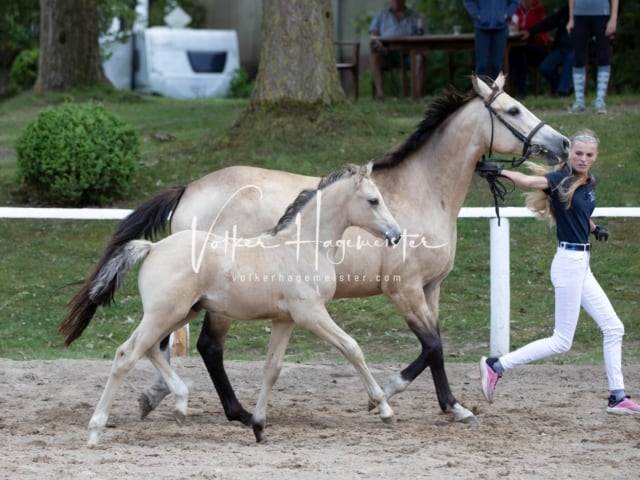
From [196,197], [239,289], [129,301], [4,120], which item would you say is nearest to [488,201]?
[129,301]

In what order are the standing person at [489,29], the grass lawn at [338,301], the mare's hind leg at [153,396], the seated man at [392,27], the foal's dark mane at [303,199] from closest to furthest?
1. the foal's dark mane at [303,199]
2. the mare's hind leg at [153,396]
3. the grass lawn at [338,301]
4. the standing person at [489,29]
5. the seated man at [392,27]

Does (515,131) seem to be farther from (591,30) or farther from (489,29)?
(591,30)

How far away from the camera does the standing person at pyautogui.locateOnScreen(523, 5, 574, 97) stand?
16.4m

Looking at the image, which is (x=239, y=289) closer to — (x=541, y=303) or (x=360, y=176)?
(x=360, y=176)

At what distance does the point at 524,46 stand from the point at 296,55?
197 inches

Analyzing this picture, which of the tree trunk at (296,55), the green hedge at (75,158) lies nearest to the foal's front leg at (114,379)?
the green hedge at (75,158)

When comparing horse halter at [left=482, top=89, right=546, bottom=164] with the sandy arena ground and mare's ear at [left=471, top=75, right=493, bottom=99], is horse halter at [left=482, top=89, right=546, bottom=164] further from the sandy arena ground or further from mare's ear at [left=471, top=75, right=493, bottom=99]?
the sandy arena ground

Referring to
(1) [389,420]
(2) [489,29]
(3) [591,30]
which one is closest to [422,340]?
(1) [389,420]

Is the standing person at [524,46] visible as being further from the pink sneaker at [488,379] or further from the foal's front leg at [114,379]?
the foal's front leg at [114,379]

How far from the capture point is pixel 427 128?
7332 millimetres

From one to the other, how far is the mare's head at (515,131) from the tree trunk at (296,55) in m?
6.26

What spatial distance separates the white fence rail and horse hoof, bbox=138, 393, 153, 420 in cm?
204

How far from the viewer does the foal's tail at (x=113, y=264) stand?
6414 mm

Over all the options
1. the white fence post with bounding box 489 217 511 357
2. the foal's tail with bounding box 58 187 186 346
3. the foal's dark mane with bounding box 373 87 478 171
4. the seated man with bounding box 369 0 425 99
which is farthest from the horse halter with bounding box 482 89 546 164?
the seated man with bounding box 369 0 425 99
